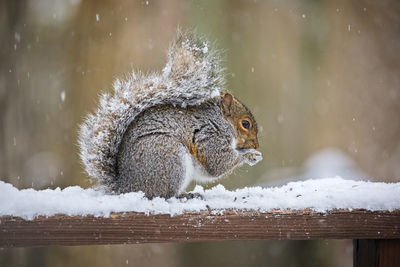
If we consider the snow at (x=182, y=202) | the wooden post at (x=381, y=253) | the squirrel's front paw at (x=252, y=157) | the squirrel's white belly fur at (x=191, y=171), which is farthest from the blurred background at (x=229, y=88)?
the wooden post at (x=381, y=253)

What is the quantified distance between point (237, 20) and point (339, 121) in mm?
761

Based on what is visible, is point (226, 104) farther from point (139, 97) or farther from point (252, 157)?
point (139, 97)

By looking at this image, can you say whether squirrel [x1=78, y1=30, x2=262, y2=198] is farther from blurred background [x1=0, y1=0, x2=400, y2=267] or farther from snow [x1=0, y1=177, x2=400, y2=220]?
blurred background [x1=0, y1=0, x2=400, y2=267]

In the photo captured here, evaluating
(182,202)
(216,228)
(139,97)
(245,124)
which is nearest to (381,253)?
(216,228)

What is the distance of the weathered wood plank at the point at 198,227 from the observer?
1206mm

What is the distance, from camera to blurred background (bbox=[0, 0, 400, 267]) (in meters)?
2.44

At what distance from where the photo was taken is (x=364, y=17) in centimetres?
267

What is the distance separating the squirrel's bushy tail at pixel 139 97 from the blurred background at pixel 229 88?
0.72 metres

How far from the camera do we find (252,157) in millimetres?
1854

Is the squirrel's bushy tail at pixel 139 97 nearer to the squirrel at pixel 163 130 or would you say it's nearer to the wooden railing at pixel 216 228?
the squirrel at pixel 163 130

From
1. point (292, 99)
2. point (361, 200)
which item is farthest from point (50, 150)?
point (361, 200)

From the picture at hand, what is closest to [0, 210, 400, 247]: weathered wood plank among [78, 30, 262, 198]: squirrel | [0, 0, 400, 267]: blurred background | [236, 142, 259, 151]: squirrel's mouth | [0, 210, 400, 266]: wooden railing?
[0, 210, 400, 266]: wooden railing

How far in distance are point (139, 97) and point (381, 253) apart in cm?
86

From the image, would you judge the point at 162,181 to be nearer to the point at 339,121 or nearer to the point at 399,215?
the point at 399,215
